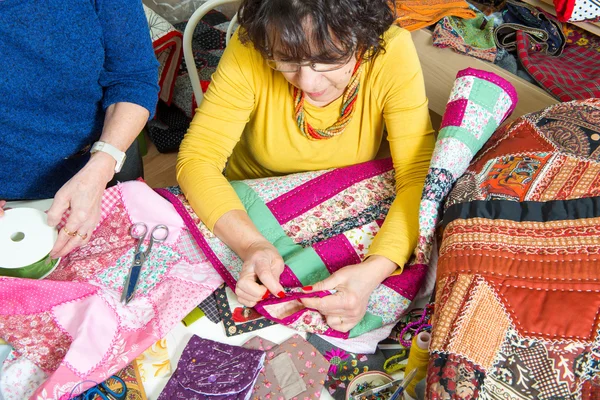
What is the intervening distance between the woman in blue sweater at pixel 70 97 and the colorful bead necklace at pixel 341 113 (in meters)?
0.38

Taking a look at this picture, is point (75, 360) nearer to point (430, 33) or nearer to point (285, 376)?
point (285, 376)

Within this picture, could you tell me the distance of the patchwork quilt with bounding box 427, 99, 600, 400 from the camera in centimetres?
89

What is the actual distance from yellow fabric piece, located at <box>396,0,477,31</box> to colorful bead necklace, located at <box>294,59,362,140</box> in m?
0.80

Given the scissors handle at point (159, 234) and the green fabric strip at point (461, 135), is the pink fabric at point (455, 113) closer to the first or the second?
the green fabric strip at point (461, 135)

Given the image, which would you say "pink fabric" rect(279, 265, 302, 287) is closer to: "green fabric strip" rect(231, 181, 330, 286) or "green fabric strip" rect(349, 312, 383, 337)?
"green fabric strip" rect(231, 181, 330, 286)

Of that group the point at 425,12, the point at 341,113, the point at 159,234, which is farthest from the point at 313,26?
the point at 425,12

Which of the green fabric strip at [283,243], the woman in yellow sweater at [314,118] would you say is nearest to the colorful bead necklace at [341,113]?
the woman in yellow sweater at [314,118]

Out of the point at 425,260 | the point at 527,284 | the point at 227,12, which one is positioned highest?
the point at 527,284

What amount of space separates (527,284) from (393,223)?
35cm

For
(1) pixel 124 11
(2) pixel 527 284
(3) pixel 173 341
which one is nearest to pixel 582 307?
(2) pixel 527 284

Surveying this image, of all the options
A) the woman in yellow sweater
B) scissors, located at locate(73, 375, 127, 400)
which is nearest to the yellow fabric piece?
the woman in yellow sweater

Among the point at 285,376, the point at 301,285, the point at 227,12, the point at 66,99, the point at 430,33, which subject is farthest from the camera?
the point at 227,12

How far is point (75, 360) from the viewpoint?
3.23 ft

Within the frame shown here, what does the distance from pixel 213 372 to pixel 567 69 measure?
164 centimetres
